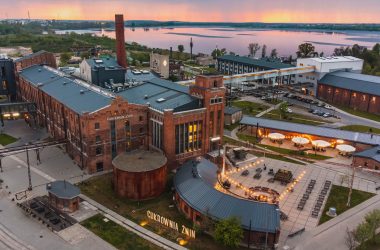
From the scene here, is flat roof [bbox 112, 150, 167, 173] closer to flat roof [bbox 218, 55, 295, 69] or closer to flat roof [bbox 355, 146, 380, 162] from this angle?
flat roof [bbox 355, 146, 380, 162]

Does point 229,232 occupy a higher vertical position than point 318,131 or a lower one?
lower

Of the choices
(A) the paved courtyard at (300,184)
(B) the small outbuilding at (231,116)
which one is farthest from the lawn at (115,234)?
(B) the small outbuilding at (231,116)

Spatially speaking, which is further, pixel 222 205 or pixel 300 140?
pixel 300 140

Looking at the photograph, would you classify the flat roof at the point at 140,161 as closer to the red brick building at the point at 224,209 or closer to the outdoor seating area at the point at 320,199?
the red brick building at the point at 224,209

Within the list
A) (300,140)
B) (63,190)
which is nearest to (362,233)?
(300,140)

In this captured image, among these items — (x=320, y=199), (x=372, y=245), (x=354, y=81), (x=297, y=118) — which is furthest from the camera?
(x=354, y=81)

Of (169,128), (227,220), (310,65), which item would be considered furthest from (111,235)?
(310,65)

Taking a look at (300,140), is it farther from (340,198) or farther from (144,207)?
(144,207)

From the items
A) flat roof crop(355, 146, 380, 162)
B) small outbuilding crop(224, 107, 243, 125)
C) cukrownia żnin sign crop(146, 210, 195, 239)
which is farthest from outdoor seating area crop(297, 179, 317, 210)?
small outbuilding crop(224, 107, 243, 125)
